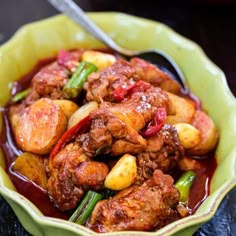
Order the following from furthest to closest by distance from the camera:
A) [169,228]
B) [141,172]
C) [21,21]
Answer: [21,21] < [141,172] < [169,228]

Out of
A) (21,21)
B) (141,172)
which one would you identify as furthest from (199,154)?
(21,21)

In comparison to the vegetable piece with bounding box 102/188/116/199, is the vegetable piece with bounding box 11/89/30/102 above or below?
above

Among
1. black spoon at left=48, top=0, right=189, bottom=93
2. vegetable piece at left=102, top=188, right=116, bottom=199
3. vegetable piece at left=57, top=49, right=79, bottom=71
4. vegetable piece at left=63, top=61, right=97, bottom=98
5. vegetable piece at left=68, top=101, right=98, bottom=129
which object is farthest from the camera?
black spoon at left=48, top=0, right=189, bottom=93

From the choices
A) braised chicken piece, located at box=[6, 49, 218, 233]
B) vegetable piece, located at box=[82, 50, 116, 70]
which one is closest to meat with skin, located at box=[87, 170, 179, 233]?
braised chicken piece, located at box=[6, 49, 218, 233]

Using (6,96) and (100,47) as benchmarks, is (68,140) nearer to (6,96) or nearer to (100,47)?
(6,96)

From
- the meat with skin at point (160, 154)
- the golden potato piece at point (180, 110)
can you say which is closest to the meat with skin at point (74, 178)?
the meat with skin at point (160, 154)

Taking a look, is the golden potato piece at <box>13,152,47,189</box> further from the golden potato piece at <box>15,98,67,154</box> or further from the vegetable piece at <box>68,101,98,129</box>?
the vegetable piece at <box>68,101,98,129</box>

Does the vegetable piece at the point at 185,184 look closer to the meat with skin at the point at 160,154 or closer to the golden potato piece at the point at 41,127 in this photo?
the meat with skin at the point at 160,154

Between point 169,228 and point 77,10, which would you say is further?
point 77,10

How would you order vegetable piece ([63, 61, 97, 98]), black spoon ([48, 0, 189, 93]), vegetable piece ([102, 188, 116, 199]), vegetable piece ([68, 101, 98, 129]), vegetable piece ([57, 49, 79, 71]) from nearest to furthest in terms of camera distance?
vegetable piece ([102, 188, 116, 199]) → vegetable piece ([68, 101, 98, 129]) → vegetable piece ([63, 61, 97, 98]) → vegetable piece ([57, 49, 79, 71]) → black spoon ([48, 0, 189, 93])
